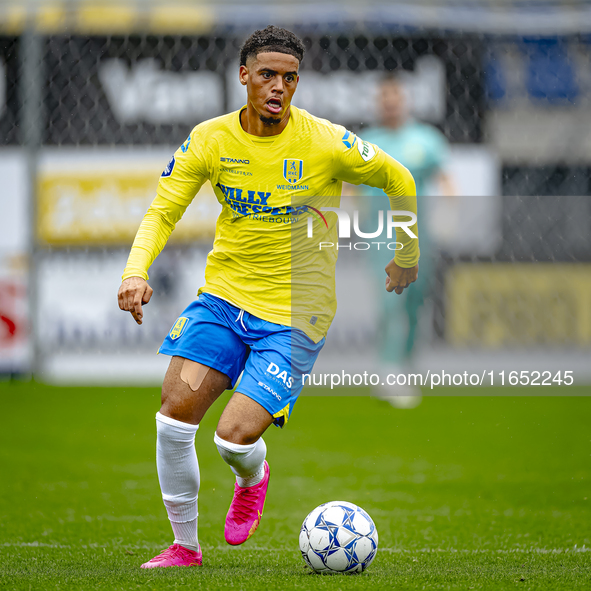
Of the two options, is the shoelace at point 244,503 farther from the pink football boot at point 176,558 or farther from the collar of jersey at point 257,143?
the collar of jersey at point 257,143

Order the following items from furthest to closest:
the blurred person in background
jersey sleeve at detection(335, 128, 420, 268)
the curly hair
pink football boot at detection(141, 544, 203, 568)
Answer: the blurred person in background
jersey sleeve at detection(335, 128, 420, 268)
the curly hair
pink football boot at detection(141, 544, 203, 568)

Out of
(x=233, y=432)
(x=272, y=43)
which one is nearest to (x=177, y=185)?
(x=272, y=43)

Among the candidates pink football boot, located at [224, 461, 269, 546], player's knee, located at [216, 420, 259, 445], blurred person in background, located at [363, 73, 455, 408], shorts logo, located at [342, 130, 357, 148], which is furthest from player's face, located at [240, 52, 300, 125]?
blurred person in background, located at [363, 73, 455, 408]

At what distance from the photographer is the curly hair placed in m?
3.32

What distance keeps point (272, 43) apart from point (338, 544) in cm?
182

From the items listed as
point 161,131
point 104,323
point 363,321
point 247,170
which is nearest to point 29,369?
point 104,323

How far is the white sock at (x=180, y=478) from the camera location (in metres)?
3.25

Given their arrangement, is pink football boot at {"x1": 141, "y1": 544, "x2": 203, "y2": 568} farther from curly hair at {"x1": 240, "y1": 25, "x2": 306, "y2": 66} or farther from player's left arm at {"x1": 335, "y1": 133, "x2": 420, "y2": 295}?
curly hair at {"x1": 240, "y1": 25, "x2": 306, "y2": 66}

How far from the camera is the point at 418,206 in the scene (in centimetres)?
721

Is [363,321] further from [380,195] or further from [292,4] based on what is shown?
[292,4]

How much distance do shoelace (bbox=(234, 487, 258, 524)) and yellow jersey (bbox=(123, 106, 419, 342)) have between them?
66 centimetres

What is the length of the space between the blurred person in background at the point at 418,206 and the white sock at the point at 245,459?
3.48 metres

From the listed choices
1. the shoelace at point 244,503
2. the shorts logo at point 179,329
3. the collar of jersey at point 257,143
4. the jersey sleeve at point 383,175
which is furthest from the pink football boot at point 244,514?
the collar of jersey at point 257,143

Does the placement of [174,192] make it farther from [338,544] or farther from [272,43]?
[338,544]
